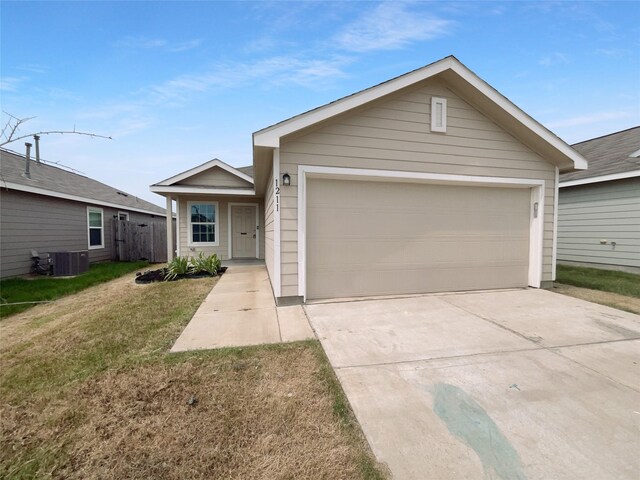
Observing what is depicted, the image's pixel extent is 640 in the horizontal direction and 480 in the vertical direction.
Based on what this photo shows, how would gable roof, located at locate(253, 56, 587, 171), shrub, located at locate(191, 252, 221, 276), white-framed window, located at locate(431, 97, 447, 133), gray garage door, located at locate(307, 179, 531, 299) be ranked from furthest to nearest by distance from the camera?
shrub, located at locate(191, 252, 221, 276), white-framed window, located at locate(431, 97, 447, 133), gray garage door, located at locate(307, 179, 531, 299), gable roof, located at locate(253, 56, 587, 171)

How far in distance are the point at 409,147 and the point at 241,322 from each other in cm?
421

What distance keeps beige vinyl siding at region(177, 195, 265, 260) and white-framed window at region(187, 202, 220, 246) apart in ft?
0.34

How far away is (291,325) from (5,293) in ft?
22.7

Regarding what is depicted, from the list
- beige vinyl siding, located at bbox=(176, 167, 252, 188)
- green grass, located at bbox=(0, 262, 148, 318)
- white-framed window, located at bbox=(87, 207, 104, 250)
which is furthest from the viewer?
white-framed window, located at bbox=(87, 207, 104, 250)

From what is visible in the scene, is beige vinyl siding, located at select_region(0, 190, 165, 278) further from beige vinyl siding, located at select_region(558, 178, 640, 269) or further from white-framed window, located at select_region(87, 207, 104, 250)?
beige vinyl siding, located at select_region(558, 178, 640, 269)

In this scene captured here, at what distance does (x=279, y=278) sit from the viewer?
4832mm

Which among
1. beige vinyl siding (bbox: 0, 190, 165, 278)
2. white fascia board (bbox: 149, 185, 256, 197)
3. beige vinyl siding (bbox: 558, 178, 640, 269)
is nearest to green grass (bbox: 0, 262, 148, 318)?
beige vinyl siding (bbox: 0, 190, 165, 278)

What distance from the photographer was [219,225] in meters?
10.7

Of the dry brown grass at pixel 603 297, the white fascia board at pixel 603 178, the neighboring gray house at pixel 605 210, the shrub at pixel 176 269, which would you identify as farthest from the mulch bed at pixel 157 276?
A: the neighboring gray house at pixel 605 210

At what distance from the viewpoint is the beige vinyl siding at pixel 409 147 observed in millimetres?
4867

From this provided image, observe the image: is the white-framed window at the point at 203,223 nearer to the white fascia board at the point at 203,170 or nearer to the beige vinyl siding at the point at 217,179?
the beige vinyl siding at the point at 217,179

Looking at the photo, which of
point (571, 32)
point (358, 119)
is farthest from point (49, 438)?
point (571, 32)

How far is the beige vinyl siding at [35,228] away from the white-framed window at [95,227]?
0.18 metres

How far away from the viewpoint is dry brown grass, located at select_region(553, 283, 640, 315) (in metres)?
4.88
